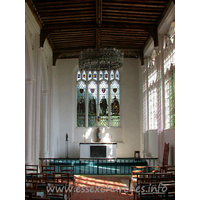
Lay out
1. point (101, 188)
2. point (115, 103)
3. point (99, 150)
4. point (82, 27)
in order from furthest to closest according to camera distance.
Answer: point (115, 103) → point (99, 150) → point (82, 27) → point (101, 188)

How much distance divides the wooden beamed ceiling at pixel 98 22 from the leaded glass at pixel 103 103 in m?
2.73

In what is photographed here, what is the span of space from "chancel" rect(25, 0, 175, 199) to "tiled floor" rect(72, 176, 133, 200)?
0.94 ft

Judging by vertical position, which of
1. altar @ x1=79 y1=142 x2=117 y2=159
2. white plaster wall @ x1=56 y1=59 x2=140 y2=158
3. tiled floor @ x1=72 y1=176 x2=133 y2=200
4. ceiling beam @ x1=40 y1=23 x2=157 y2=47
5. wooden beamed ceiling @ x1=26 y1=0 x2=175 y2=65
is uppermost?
wooden beamed ceiling @ x1=26 y1=0 x2=175 y2=65

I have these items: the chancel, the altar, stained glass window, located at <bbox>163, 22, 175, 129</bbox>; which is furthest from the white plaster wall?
stained glass window, located at <bbox>163, 22, 175, 129</bbox>

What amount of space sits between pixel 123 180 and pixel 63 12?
625 cm

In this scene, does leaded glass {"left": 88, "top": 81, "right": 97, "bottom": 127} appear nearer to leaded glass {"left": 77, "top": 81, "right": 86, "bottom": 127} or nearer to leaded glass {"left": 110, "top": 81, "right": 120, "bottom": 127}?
leaded glass {"left": 77, "top": 81, "right": 86, "bottom": 127}

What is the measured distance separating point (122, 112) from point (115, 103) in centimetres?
68

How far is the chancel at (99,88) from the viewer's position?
363 inches

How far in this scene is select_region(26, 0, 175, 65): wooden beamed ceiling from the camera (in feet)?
29.6

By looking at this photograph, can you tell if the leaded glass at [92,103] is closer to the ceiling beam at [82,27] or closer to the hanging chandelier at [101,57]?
the ceiling beam at [82,27]

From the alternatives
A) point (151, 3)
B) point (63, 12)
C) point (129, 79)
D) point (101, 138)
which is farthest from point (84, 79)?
point (151, 3)

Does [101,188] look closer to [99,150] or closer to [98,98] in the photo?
[99,150]

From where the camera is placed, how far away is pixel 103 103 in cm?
1571

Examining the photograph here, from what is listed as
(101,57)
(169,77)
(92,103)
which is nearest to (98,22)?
(101,57)
